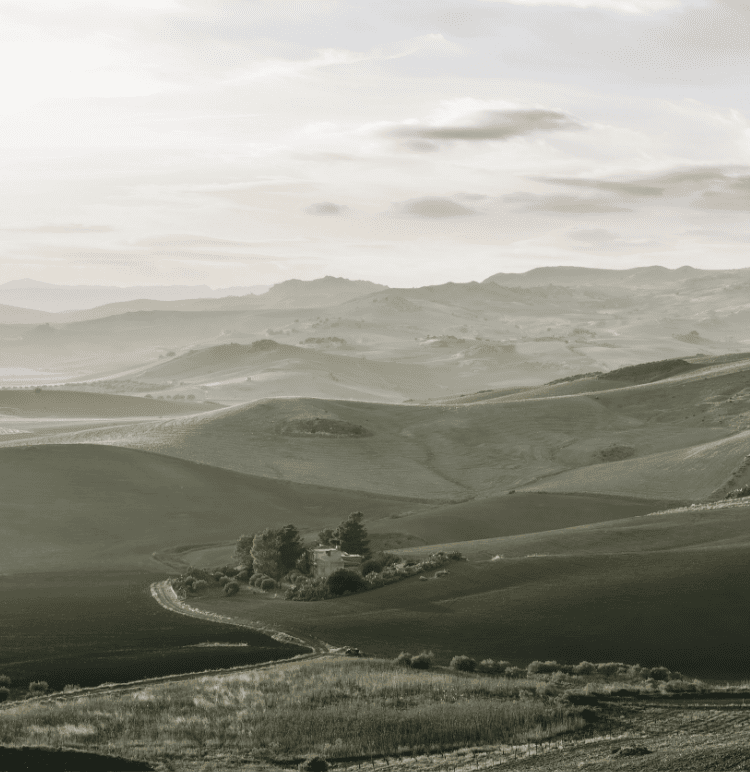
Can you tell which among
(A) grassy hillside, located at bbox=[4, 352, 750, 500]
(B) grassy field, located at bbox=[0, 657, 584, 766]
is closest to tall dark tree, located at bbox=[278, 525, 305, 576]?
(B) grassy field, located at bbox=[0, 657, 584, 766]

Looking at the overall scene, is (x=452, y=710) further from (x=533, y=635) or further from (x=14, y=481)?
(x=14, y=481)

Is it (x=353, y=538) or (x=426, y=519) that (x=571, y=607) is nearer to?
(x=353, y=538)

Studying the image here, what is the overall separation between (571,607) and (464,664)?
8.03 meters

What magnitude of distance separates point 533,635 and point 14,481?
5027 cm

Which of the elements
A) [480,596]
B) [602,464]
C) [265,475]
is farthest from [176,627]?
[602,464]

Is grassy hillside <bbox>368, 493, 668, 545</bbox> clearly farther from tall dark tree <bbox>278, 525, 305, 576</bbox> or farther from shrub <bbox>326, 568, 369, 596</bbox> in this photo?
shrub <bbox>326, 568, 369, 596</bbox>

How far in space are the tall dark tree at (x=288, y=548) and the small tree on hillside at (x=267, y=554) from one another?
22 centimetres

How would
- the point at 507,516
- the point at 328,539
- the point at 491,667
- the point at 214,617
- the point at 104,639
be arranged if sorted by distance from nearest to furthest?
the point at 491,667, the point at 104,639, the point at 214,617, the point at 328,539, the point at 507,516

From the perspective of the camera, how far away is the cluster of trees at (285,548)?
183 feet

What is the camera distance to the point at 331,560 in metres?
54.0

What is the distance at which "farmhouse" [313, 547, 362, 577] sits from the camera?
53469 millimetres

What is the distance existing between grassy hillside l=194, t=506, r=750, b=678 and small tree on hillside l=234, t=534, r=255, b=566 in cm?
733

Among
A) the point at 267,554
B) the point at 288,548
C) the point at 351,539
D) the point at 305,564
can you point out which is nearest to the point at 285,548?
the point at 288,548

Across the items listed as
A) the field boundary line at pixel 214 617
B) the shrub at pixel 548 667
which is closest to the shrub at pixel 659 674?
the shrub at pixel 548 667
